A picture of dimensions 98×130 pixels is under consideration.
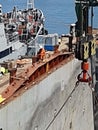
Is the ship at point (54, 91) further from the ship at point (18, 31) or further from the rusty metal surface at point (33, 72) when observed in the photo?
the ship at point (18, 31)

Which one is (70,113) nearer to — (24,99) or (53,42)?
(24,99)

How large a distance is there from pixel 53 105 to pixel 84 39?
3341mm

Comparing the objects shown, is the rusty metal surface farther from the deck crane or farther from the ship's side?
the deck crane

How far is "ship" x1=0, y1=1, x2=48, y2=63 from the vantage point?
92.6 ft

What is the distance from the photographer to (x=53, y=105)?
17.4 meters

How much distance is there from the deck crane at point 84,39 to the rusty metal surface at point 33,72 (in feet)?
5.45

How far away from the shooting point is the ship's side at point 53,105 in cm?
1369

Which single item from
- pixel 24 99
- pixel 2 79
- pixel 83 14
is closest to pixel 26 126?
pixel 24 99

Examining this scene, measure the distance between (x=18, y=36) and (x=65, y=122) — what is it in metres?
15.1

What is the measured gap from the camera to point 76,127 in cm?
2075

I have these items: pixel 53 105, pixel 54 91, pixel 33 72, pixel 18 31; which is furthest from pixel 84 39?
pixel 18 31

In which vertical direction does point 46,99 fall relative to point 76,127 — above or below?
above

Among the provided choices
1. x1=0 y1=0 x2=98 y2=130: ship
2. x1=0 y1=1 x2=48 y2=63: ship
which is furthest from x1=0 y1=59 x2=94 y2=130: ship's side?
x1=0 y1=1 x2=48 y2=63: ship

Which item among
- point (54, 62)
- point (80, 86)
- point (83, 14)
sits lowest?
point (80, 86)
